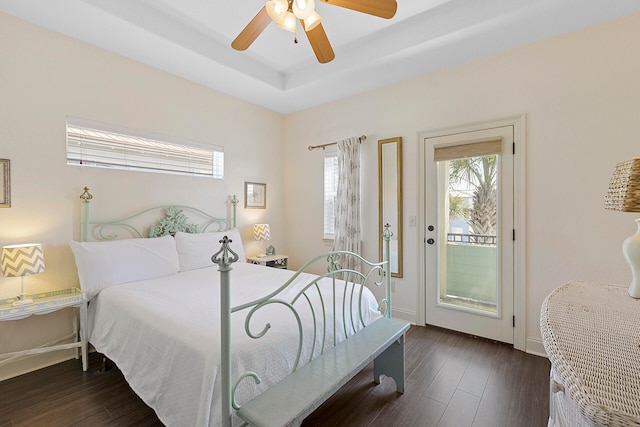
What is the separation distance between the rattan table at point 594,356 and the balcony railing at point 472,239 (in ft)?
5.43

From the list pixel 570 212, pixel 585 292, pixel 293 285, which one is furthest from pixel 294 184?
pixel 585 292

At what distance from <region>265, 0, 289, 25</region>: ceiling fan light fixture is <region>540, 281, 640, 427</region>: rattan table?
208 centimetres

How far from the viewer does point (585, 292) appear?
4.42ft

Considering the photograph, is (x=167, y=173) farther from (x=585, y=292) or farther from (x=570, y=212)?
(x=570, y=212)

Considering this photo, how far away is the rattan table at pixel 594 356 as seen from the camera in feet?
2.05

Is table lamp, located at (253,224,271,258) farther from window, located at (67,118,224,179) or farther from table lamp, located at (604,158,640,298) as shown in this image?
table lamp, located at (604,158,640,298)

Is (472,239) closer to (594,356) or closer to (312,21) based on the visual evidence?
(594,356)

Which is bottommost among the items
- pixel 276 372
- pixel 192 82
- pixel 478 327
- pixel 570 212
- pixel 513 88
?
pixel 478 327

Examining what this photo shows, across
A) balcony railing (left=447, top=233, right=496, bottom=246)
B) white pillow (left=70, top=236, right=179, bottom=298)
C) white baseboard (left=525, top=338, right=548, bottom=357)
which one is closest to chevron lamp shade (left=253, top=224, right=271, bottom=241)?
white pillow (left=70, top=236, right=179, bottom=298)

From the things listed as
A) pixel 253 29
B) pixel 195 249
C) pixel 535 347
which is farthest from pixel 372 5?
pixel 535 347

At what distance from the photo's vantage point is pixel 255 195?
4.22m

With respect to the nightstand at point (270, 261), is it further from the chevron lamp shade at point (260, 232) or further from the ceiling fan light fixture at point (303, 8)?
the ceiling fan light fixture at point (303, 8)

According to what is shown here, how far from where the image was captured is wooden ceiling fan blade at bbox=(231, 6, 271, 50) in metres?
1.91

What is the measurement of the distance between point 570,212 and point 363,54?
8.00 feet
